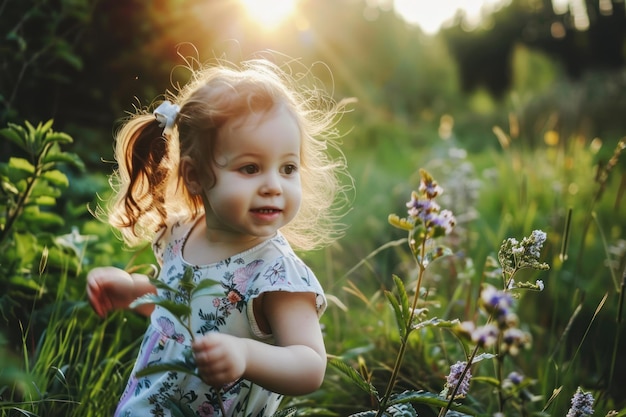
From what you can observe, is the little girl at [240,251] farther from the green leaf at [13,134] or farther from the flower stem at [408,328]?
the green leaf at [13,134]

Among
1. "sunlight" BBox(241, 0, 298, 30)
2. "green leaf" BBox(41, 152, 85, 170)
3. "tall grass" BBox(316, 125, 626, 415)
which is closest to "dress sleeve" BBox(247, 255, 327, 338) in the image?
"tall grass" BBox(316, 125, 626, 415)

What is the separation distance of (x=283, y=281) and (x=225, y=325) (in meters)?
0.20

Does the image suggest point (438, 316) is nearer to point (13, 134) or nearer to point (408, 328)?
point (408, 328)

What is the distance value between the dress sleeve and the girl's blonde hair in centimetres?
29

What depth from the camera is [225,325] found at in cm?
165

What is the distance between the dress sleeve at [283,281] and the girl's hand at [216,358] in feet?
0.98

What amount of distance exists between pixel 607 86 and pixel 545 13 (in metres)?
12.3

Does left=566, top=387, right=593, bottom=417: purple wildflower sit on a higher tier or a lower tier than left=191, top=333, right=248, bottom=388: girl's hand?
higher

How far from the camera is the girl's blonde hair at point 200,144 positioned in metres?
1.71

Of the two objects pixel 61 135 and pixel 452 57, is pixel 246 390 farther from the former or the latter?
pixel 452 57

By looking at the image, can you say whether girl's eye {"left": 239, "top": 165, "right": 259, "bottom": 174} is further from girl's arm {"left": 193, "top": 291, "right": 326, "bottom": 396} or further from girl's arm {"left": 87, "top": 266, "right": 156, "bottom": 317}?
girl's arm {"left": 87, "top": 266, "right": 156, "bottom": 317}

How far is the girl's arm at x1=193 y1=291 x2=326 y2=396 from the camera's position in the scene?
4.08 feet

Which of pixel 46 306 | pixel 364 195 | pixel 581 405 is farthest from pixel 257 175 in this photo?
pixel 364 195

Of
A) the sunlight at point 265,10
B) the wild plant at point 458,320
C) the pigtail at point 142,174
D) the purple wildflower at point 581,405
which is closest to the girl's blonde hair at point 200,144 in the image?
the pigtail at point 142,174
